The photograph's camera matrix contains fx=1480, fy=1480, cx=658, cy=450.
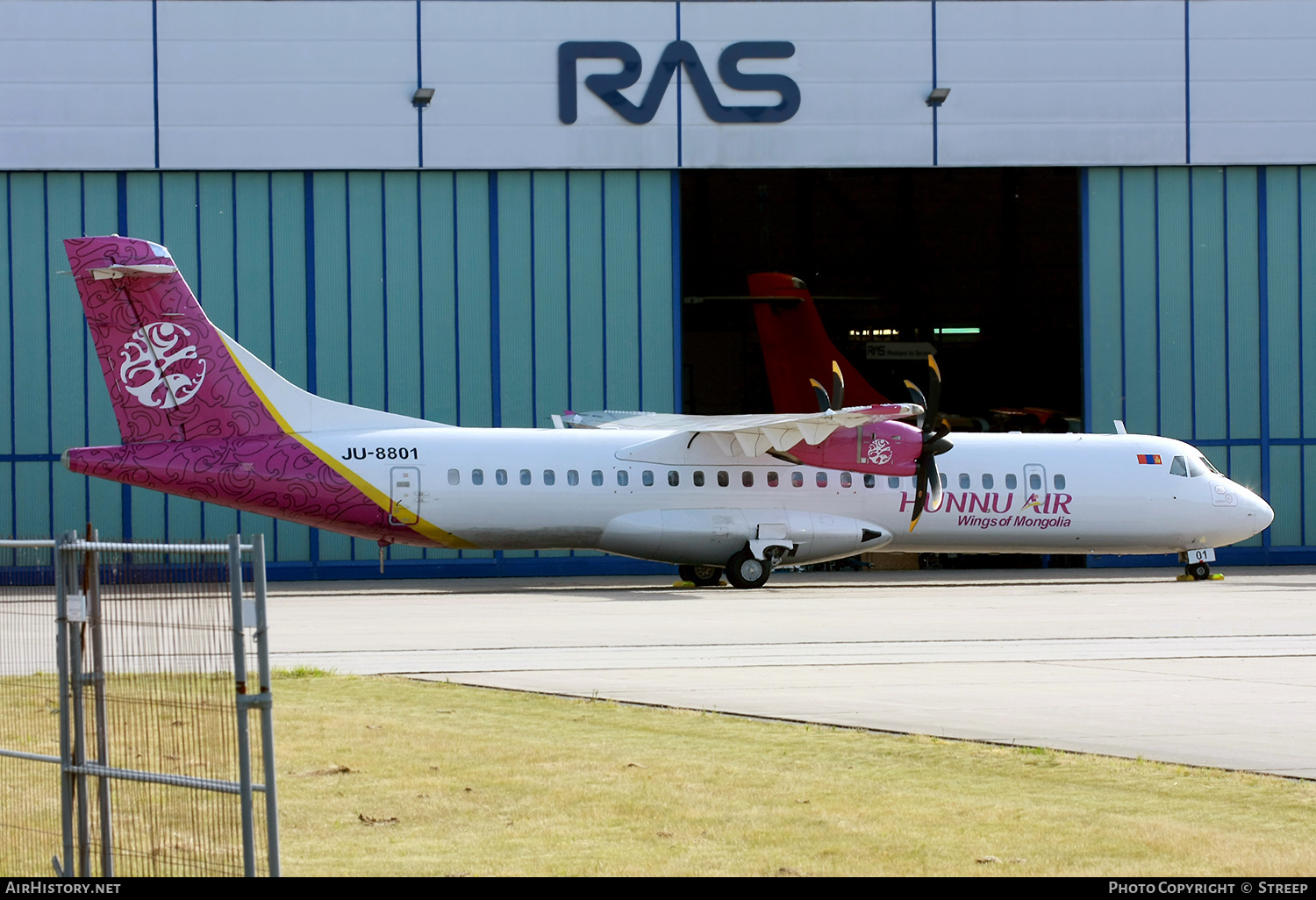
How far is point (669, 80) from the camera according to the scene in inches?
1425

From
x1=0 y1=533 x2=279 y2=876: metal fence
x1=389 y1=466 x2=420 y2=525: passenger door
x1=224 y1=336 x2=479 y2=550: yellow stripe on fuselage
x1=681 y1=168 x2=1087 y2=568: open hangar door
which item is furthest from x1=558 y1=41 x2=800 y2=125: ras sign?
x1=0 y1=533 x2=279 y2=876: metal fence

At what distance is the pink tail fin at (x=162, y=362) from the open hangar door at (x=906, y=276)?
21721mm

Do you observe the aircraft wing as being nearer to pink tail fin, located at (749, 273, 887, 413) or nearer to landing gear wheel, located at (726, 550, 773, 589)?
landing gear wheel, located at (726, 550, 773, 589)

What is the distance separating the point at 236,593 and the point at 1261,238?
36801 mm

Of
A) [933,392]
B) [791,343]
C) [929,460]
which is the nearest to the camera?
[933,392]

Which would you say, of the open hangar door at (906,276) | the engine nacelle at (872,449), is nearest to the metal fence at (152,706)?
the engine nacelle at (872,449)

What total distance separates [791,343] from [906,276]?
14105 mm

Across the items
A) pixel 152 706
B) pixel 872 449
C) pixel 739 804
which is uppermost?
pixel 872 449

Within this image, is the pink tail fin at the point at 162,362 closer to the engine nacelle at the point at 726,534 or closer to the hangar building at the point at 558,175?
the engine nacelle at the point at 726,534

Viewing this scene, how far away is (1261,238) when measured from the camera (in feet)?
124

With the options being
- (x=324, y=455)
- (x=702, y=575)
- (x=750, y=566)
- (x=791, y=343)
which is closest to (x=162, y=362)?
(x=324, y=455)

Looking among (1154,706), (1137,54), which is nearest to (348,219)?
(1137,54)

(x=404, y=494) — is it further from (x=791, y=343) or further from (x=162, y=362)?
(x=791, y=343)

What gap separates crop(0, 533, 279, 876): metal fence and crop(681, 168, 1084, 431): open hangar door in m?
38.6
